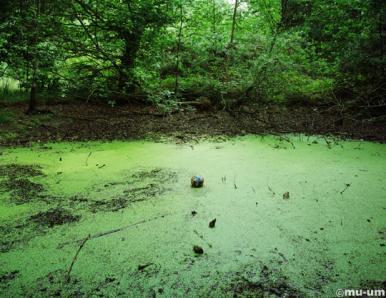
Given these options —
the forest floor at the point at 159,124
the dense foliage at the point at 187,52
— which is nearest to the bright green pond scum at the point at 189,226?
the forest floor at the point at 159,124

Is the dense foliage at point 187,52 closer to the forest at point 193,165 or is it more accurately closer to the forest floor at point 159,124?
the forest at point 193,165

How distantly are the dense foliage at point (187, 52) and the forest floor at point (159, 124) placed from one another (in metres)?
0.25

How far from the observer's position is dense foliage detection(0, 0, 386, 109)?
3383 millimetres

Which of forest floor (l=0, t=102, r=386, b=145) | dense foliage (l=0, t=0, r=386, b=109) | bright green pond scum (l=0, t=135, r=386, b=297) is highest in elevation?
dense foliage (l=0, t=0, r=386, b=109)

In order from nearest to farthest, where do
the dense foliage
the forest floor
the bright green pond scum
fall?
the bright green pond scum
the dense foliage
the forest floor

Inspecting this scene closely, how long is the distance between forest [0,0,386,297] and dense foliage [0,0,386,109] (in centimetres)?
3

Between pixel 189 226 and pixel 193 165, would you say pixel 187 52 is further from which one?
pixel 189 226

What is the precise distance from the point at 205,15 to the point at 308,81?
2.28 m

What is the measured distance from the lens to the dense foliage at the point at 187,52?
11.1 ft

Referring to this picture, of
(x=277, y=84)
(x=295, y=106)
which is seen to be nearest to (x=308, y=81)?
(x=295, y=106)

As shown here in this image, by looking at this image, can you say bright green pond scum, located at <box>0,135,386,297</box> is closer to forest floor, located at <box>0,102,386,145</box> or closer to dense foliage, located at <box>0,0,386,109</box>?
forest floor, located at <box>0,102,386,145</box>

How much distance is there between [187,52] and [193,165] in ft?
10.6

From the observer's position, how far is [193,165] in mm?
2656

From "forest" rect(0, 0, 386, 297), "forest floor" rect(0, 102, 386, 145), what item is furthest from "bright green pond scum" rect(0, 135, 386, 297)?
"forest floor" rect(0, 102, 386, 145)
